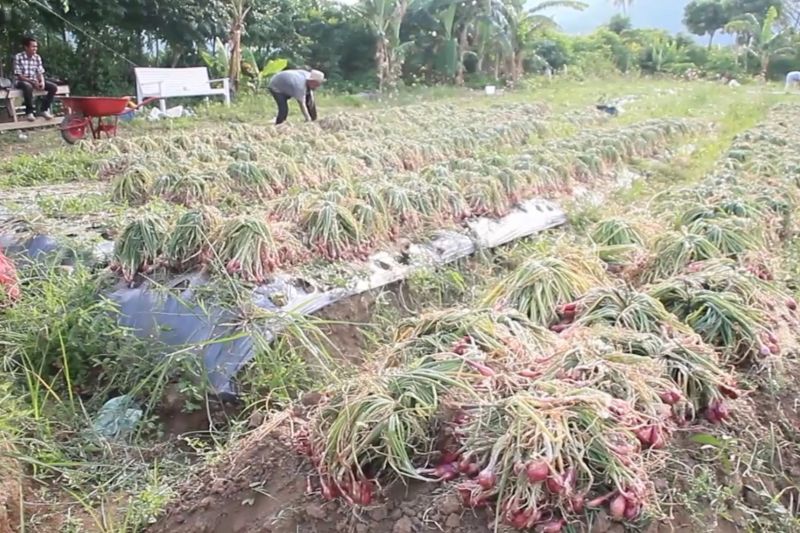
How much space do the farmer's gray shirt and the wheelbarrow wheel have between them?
8.13 ft

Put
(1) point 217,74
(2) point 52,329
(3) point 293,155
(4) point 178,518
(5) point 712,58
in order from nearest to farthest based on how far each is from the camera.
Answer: (4) point 178,518, (2) point 52,329, (3) point 293,155, (1) point 217,74, (5) point 712,58

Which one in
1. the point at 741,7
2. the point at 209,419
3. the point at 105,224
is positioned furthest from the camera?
the point at 741,7

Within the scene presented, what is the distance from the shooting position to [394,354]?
9.73 ft

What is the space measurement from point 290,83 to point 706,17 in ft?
85.0

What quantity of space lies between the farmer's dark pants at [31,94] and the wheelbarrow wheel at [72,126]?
1.24 meters

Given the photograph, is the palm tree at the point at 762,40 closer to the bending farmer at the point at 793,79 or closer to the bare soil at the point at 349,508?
the bending farmer at the point at 793,79

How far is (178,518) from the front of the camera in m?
2.50

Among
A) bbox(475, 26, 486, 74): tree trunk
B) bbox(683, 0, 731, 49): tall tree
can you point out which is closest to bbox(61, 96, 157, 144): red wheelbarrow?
bbox(475, 26, 486, 74): tree trunk

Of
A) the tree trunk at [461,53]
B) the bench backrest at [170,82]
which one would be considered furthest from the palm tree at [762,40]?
the bench backrest at [170,82]

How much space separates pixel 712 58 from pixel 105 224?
2690 cm

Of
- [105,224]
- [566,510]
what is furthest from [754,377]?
[105,224]

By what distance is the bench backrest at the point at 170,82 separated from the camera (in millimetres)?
12711

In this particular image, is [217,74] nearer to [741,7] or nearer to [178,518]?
[178,518]

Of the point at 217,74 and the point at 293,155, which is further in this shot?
the point at 217,74
